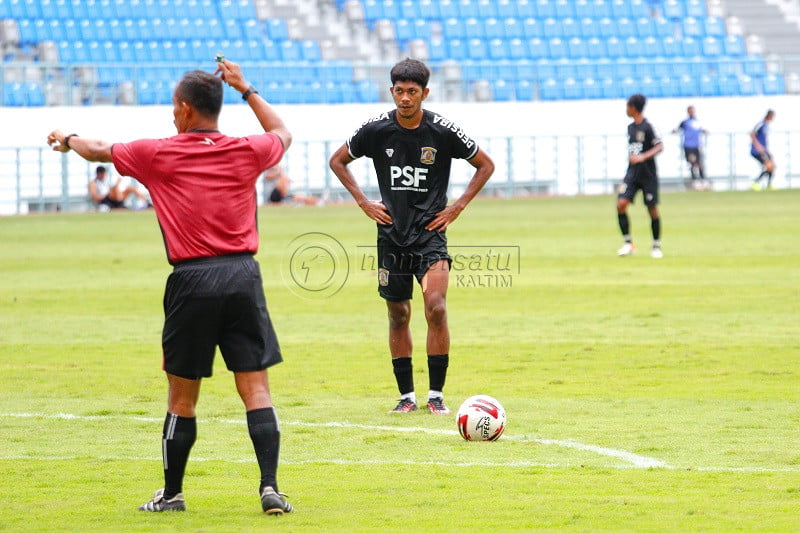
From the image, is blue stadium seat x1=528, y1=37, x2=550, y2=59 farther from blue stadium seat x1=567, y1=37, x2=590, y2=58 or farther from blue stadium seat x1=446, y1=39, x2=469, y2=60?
blue stadium seat x1=446, y1=39, x2=469, y2=60

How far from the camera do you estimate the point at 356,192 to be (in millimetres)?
9102

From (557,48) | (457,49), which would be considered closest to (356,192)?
(457,49)

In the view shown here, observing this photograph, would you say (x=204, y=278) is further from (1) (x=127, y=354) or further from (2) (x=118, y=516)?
(1) (x=127, y=354)

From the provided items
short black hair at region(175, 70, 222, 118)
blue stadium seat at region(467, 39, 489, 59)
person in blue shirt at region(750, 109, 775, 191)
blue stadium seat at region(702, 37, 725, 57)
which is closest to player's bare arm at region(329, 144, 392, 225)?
short black hair at region(175, 70, 222, 118)

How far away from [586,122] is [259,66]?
1071cm

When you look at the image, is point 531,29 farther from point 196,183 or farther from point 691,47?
point 196,183

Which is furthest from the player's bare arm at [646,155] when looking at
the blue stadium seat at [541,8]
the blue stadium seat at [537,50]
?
the blue stadium seat at [541,8]

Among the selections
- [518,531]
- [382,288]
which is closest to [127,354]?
[382,288]

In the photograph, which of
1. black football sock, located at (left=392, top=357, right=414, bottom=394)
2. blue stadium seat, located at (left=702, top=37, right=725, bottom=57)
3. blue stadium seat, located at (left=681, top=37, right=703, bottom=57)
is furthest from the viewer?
blue stadium seat, located at (left=702, top=37, right=725, bottom=57)

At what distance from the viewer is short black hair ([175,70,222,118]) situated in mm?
5812

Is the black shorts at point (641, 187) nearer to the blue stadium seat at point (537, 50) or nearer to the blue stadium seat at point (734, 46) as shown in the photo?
the blue stadium seat at point (537, 50)

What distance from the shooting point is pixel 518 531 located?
5605 millimetres

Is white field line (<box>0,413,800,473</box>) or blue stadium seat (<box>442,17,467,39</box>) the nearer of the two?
white field line (<box>0,413,800,473</box>)

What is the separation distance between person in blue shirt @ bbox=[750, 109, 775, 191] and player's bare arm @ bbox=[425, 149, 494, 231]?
1207 inches
